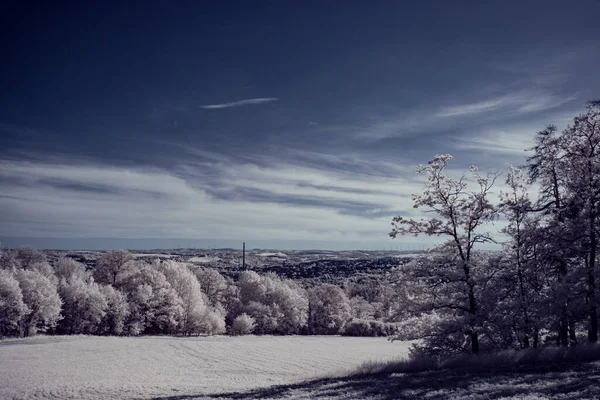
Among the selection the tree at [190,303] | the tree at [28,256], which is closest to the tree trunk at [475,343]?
the tree at [190,303]

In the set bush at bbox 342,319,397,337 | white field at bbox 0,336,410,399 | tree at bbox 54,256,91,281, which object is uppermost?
tree at bbox 54,256,91,281

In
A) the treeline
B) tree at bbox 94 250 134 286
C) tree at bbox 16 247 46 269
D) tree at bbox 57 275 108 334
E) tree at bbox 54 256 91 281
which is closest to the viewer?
the treeline

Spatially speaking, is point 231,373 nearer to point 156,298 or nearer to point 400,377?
point 400,377

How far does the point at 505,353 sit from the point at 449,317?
124 inches

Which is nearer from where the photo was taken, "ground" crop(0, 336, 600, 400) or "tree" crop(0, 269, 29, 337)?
"ground" crop(0, 336, 600, 400)

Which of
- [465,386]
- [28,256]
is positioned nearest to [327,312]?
[28,256]

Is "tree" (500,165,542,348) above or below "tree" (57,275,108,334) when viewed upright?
above

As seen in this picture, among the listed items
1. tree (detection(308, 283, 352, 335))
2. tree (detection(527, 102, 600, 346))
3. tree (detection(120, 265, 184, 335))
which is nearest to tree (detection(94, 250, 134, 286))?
tree (detection(120, 265, 184, 335))

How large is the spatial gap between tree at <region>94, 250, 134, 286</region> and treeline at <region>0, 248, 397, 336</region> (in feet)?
0.55

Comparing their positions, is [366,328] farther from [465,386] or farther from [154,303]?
[465,386]

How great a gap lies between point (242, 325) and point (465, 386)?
6952 centimetres

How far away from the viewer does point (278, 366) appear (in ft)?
144

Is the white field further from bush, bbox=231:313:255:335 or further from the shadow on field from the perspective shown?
bush, bbox=231:313:255:335

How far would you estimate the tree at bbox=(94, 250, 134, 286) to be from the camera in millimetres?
78438
